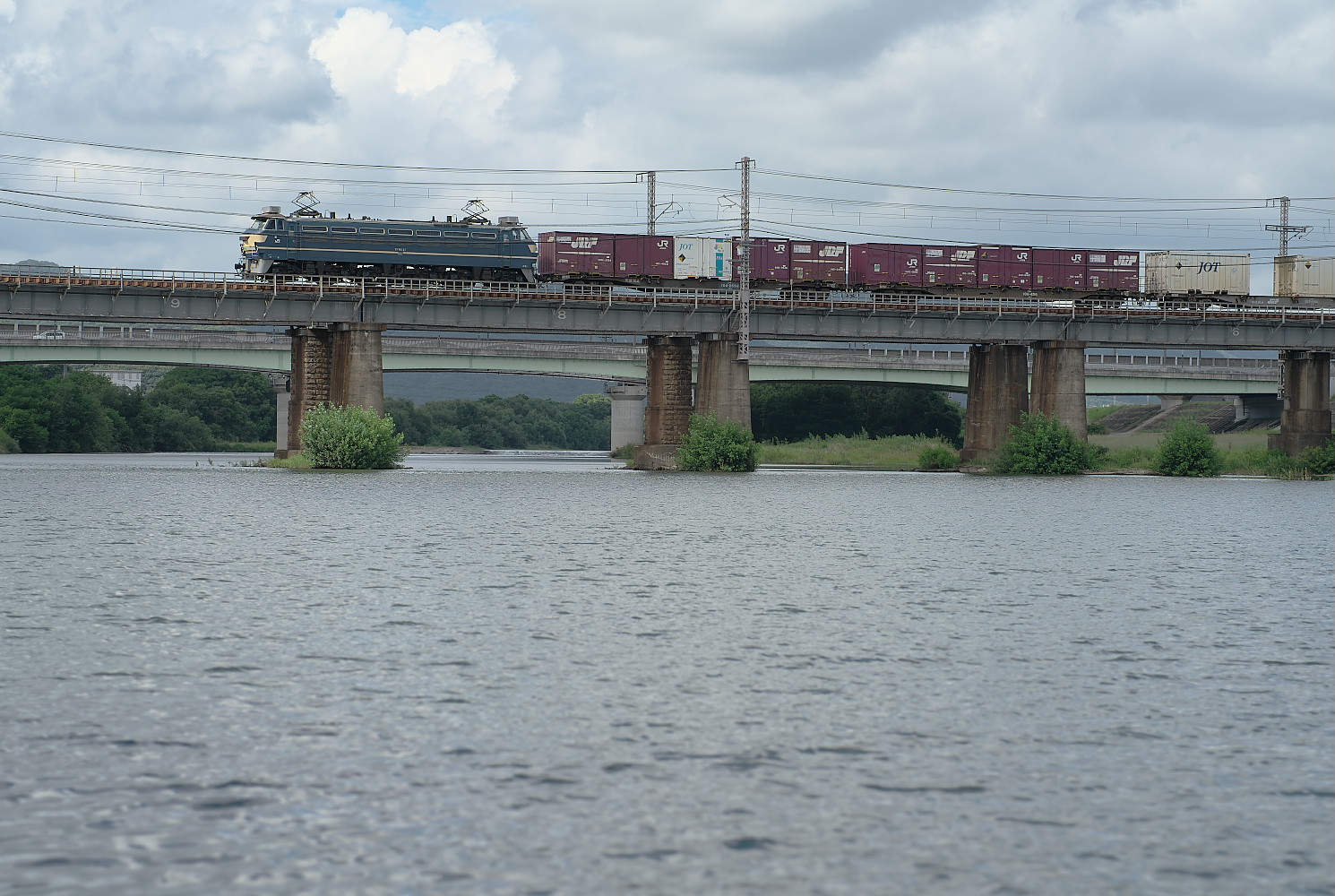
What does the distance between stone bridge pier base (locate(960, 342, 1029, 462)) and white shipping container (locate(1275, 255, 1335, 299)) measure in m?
20.2

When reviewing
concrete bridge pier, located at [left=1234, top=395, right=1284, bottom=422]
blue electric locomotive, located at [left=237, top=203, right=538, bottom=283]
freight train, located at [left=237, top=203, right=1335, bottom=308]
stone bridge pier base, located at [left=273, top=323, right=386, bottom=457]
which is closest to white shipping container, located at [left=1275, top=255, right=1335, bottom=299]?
freight train, located at [left=237, top=203, right=1335, bottom=308]

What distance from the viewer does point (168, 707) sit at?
568 inches

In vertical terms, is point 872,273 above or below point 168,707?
above

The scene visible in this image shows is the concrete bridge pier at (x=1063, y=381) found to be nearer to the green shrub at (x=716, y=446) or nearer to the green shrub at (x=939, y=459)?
the green shrub at (x=939, y=459)

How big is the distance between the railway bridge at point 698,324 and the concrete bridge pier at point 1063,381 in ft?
0.31

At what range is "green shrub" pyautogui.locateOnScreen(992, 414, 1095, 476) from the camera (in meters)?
85.2

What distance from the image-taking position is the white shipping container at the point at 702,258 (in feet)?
283

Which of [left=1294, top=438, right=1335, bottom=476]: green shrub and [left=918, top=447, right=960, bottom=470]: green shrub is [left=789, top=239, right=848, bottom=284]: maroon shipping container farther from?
[left=1294, top=438, right=1335, bottom=476]: green shrub

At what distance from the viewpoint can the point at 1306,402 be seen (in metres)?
96.9

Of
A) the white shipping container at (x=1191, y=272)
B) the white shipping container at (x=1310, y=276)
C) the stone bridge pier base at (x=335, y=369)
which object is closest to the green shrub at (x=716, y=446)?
the stone bridge pier base at (x=335, y=369)

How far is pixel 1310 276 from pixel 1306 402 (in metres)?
8.85

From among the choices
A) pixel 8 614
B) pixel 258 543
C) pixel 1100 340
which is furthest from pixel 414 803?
pixel 1100 340

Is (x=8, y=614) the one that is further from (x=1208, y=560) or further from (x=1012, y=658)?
(x=1208, y=560)

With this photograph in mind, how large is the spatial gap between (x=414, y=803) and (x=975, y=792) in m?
4.65
